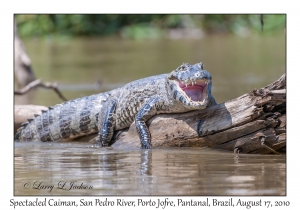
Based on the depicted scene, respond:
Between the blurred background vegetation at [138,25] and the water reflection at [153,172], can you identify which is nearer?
the water reflection at [153,172]

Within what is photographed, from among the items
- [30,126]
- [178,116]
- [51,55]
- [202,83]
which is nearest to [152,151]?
[178,116]

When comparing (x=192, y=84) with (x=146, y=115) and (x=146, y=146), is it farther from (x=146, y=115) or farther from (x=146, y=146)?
(x=146, y=146)

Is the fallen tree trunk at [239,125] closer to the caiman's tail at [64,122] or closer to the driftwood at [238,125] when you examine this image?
the driftwood at [238,125]

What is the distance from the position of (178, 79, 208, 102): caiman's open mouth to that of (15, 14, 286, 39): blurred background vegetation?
24.0 metres

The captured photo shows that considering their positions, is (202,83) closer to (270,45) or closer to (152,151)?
(152,151)

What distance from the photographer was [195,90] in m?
6.71

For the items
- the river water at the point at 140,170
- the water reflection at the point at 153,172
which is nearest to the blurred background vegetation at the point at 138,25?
the river water at the point at 140,170

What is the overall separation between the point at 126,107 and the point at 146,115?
0.55 meters

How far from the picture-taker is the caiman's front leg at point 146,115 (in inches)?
274

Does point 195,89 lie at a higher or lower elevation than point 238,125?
higher

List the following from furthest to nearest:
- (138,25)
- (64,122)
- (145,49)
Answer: (138,25) < (145,49) < (64,122)

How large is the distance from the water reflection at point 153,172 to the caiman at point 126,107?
524mm

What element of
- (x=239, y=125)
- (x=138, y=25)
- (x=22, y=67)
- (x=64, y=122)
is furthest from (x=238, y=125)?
(x=138, y=25)

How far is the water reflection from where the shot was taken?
495cm
